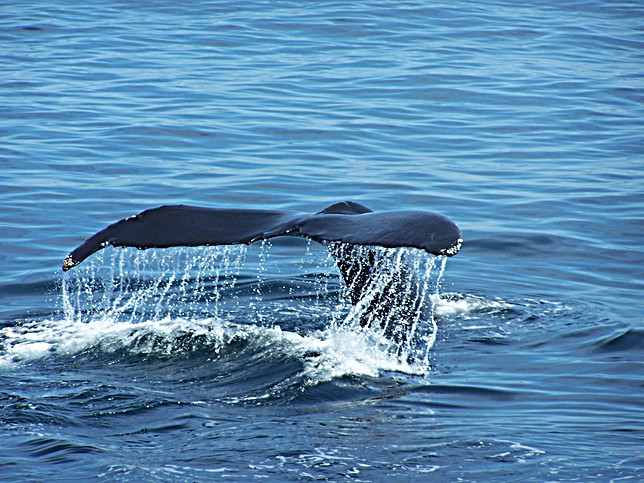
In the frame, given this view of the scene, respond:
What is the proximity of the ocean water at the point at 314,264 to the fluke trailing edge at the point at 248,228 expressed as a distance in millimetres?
875

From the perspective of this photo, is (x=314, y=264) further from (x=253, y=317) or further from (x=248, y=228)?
(x=248, y=228)

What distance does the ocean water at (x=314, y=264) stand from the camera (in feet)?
17.9

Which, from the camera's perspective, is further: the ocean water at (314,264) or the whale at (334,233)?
the ocean water at (314,264)

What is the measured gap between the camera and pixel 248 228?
229 inches

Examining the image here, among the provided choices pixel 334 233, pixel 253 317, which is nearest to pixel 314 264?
pixel 253 317

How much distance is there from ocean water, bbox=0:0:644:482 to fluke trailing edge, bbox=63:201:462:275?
0.87 m

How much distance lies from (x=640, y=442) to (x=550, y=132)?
10174 mm

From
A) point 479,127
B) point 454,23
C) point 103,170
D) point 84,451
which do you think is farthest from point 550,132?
point 84,451

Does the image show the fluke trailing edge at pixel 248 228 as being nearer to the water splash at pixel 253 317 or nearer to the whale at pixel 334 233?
the whale at pixel 334 233

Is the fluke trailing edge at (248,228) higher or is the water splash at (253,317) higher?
the fluke trailing edge at (248,228)

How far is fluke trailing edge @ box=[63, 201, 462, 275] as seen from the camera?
17.2 ft

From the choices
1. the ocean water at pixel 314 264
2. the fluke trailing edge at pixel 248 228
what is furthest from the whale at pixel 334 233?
the ocean water at pixel 314 264

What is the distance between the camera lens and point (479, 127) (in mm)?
15383

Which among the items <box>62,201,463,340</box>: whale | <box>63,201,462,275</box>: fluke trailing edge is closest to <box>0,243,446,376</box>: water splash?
<box>62,201,463,340</box>: whale
